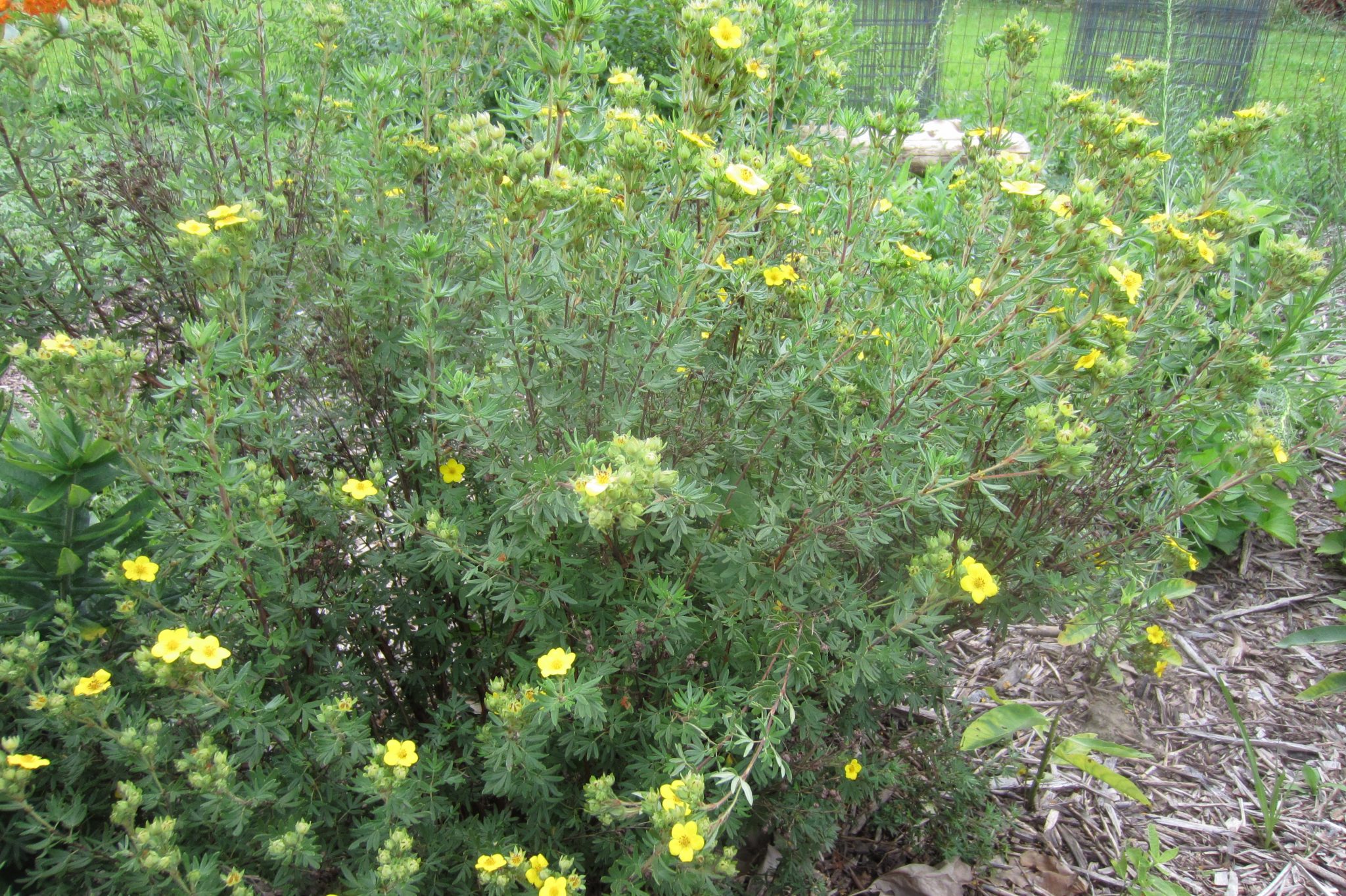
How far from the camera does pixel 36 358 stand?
63.7 inches

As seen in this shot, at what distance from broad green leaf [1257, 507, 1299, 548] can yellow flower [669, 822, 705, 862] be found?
10.1 feet

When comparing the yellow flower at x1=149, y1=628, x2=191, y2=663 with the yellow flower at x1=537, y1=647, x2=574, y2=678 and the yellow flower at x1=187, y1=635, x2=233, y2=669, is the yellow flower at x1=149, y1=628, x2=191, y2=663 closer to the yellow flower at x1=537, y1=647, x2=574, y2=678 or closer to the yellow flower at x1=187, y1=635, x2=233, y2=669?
the yellow flower at x1=187, y1=635, x2=233, y2=669

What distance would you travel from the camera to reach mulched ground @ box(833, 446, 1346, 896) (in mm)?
2662

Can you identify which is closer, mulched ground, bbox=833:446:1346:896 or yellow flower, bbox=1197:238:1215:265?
yellow flower, bbox=1197:238:1215:265

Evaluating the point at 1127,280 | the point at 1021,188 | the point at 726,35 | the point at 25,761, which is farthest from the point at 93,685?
A: the point at 1127,280

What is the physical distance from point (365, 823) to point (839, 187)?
205cm

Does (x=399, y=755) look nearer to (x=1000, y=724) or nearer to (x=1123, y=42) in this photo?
(x=1000, y=724)

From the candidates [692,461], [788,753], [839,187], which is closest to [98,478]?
[692,461]

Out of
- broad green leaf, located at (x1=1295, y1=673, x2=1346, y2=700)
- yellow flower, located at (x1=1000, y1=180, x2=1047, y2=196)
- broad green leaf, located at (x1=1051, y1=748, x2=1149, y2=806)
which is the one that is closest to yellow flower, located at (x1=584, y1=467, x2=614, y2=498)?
yellow flower, located at (x1=1000, y1=180, x2=1047, y2=196)

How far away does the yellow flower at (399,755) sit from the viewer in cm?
168

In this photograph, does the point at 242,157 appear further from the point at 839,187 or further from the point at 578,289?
the point at 839,187

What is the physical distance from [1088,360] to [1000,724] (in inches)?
45.1

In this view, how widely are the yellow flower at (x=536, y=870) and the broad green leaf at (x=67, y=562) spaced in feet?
3.72

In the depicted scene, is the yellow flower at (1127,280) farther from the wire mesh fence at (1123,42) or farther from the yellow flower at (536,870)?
the wire mesh fence at (1123,42)
